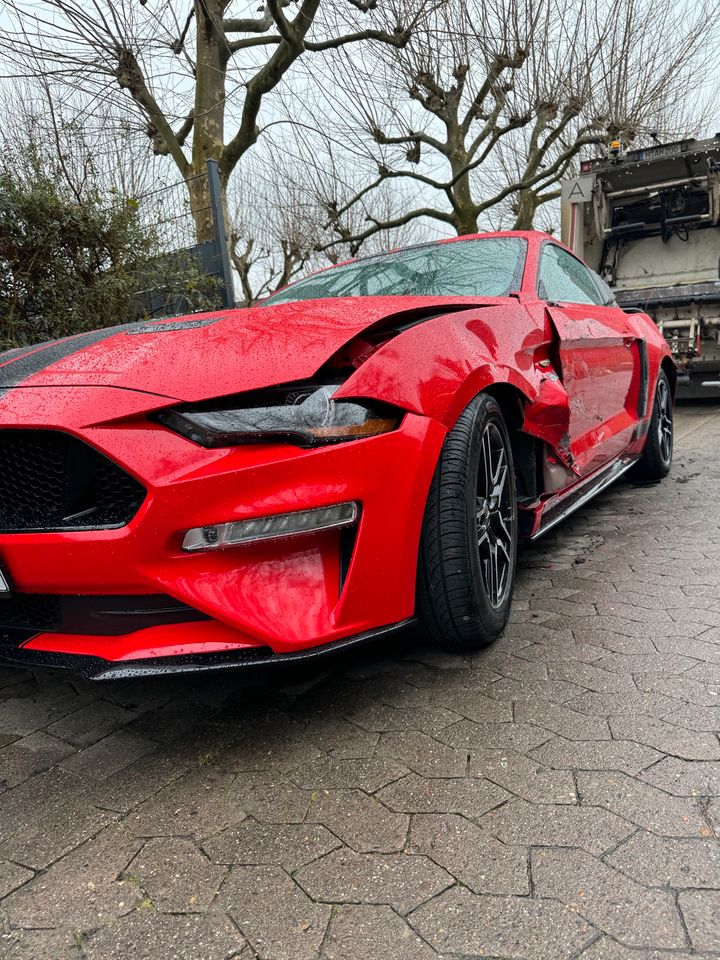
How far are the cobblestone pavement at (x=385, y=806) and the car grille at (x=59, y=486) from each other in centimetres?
65

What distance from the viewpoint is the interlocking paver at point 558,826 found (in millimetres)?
1438

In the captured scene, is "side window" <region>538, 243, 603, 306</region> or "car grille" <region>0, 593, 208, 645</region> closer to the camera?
"car grille" <region>0, 593, 208, 645</region>

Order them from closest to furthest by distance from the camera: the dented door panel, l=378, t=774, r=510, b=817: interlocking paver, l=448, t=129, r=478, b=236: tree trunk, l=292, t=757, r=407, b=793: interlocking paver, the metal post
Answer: l=378, t=774, r=510, b=817: interlocking paver, l=292, t=757, r=407, b=793: interlocking paver, the dented door panel, the metal post, l=448, t=129, r=478, b=236: tree trunk

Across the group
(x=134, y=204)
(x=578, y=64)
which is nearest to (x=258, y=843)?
(x=134, y=204)

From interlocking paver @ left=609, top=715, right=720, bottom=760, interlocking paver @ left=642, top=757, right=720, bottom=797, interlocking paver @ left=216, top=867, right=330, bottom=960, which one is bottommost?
interlocking paver @ left=609, top=715, right=720, bottom=760

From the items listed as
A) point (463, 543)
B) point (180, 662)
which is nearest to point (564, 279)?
point (463, 543)

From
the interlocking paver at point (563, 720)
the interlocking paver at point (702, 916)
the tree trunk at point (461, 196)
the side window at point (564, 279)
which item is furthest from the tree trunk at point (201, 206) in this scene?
the tree trunk at point (461, 196)

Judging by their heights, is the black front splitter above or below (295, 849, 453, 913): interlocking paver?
above

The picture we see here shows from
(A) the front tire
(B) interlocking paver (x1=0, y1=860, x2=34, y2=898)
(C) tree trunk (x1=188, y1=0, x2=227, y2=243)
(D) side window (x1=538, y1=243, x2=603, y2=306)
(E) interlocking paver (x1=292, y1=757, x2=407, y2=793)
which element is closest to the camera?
(B) interlocking paver (x1=0, y1=860, x2=34, y2=898)

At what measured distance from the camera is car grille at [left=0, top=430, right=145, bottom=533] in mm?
1705

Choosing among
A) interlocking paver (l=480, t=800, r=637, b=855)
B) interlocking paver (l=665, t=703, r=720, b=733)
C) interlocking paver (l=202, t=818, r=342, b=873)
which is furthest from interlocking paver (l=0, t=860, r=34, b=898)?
interlocking paver (l=665, t=703, r=720, b=733)

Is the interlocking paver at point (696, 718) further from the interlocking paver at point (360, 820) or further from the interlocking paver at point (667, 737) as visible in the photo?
the interlocking paver at point (360, 820)

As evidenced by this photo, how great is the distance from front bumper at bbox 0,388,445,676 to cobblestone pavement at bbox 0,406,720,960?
33 cm

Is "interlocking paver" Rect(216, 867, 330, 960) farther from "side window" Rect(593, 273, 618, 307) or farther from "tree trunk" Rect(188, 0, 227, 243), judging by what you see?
"tree trunk" Rect(188, 0, 227, 243)
